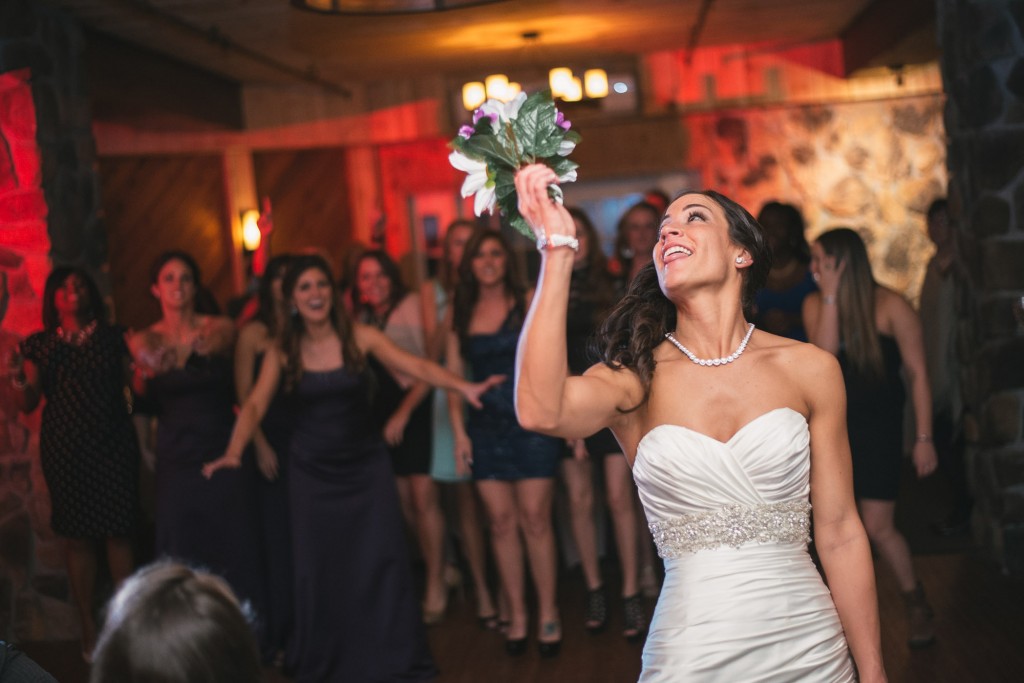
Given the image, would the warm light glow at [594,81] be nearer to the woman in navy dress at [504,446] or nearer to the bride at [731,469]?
the woman in navy dress at [504,446]

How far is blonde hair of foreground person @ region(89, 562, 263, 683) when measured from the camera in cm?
148

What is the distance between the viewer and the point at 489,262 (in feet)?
16.7

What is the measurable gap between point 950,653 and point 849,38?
5673 mm

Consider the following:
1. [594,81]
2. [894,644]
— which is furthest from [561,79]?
[894,644]

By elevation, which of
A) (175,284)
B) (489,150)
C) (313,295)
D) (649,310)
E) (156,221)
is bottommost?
(649,310)

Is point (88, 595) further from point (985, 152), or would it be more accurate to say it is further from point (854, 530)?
point (985, 152)

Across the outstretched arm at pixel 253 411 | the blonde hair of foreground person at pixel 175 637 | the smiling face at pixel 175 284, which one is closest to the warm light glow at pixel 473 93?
the smiling face at pixel 175 284

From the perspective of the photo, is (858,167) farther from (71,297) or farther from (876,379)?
(71,297)

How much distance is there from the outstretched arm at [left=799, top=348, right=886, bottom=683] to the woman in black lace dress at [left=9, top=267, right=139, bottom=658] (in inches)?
138

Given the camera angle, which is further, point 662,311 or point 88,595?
point 88,595

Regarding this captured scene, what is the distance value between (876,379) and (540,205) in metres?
2.76

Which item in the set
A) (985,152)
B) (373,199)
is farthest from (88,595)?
(373,199)

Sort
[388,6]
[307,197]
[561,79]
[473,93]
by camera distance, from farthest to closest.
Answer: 1. [307,197]
2. [473,93]
3. [561,79]
4. [388,6]

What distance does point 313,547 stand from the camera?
4.79 metres
